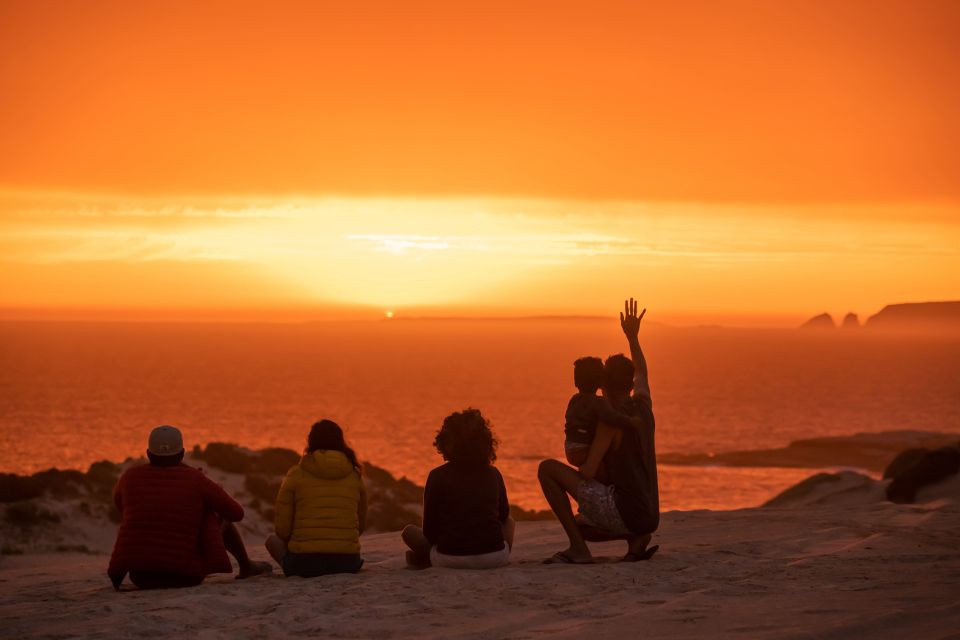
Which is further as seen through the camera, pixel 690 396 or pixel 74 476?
pixel 690 396

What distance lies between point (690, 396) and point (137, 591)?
127 metres

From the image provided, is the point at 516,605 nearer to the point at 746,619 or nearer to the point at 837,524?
the point at 746,619

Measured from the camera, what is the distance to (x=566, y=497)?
976 cm

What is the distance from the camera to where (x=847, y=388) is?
15462cm

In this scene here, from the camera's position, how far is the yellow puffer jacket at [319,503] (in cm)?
930

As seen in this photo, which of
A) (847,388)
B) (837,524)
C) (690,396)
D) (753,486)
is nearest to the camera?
(837,524)

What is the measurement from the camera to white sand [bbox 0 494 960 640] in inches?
288

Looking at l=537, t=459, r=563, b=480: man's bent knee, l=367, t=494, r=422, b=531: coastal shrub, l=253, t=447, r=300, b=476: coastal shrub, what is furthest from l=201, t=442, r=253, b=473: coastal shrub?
l=537, t=459, r=563, b=480: man's bent knee

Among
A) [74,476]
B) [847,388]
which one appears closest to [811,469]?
[74,476]

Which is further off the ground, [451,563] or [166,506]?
[166,506]

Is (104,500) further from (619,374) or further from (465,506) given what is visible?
(619,374)

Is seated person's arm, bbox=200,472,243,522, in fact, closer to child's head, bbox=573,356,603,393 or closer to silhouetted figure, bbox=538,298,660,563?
silhouetted figure, bbox=538,298,660,563

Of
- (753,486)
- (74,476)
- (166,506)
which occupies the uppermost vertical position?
(166,506)

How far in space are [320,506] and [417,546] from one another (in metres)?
1.00
